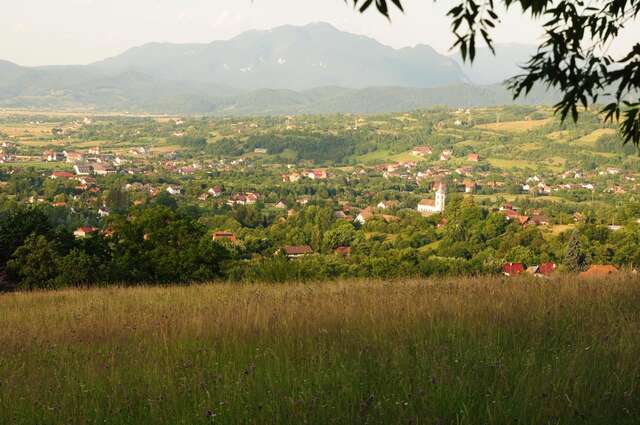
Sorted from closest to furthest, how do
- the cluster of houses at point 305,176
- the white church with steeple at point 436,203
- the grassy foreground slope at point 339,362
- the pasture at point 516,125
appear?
the grassy foreground slope at point 339,362 → the white church with steeple at point 436,203 → the cluster of houses at point 305,176 → the pasture at point 516,125

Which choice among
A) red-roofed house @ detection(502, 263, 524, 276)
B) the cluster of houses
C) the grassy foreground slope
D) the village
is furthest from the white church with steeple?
the grassy foreground slope

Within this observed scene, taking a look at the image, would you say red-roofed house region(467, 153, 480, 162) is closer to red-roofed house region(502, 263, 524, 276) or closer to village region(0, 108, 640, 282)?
village region(0, 108, 640, 282)

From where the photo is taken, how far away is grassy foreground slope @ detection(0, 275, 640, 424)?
283 cm

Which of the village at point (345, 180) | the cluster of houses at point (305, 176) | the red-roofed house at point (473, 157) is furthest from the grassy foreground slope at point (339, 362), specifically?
the red-roofed house at point (473, 157)

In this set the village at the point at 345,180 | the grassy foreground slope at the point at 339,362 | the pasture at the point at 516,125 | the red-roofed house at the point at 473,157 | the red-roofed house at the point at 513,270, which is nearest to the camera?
the grassy foreground slope at the point at 339,362

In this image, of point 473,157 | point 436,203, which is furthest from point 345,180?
point 473,157

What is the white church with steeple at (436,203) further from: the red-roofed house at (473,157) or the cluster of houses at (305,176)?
the red-roofed house at (473,157)

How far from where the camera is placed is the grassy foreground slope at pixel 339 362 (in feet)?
9.29

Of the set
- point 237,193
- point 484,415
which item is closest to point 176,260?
point 484,415

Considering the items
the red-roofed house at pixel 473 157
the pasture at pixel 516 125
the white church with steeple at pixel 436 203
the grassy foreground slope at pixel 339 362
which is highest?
the grassy foreground slope at pixel 339 362

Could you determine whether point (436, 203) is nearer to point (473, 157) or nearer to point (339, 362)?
point (473, 157)

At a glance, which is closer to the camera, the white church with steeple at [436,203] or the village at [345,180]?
the village at [345,180]

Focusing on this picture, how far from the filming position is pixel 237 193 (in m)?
92.9

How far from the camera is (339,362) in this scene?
3576mm
